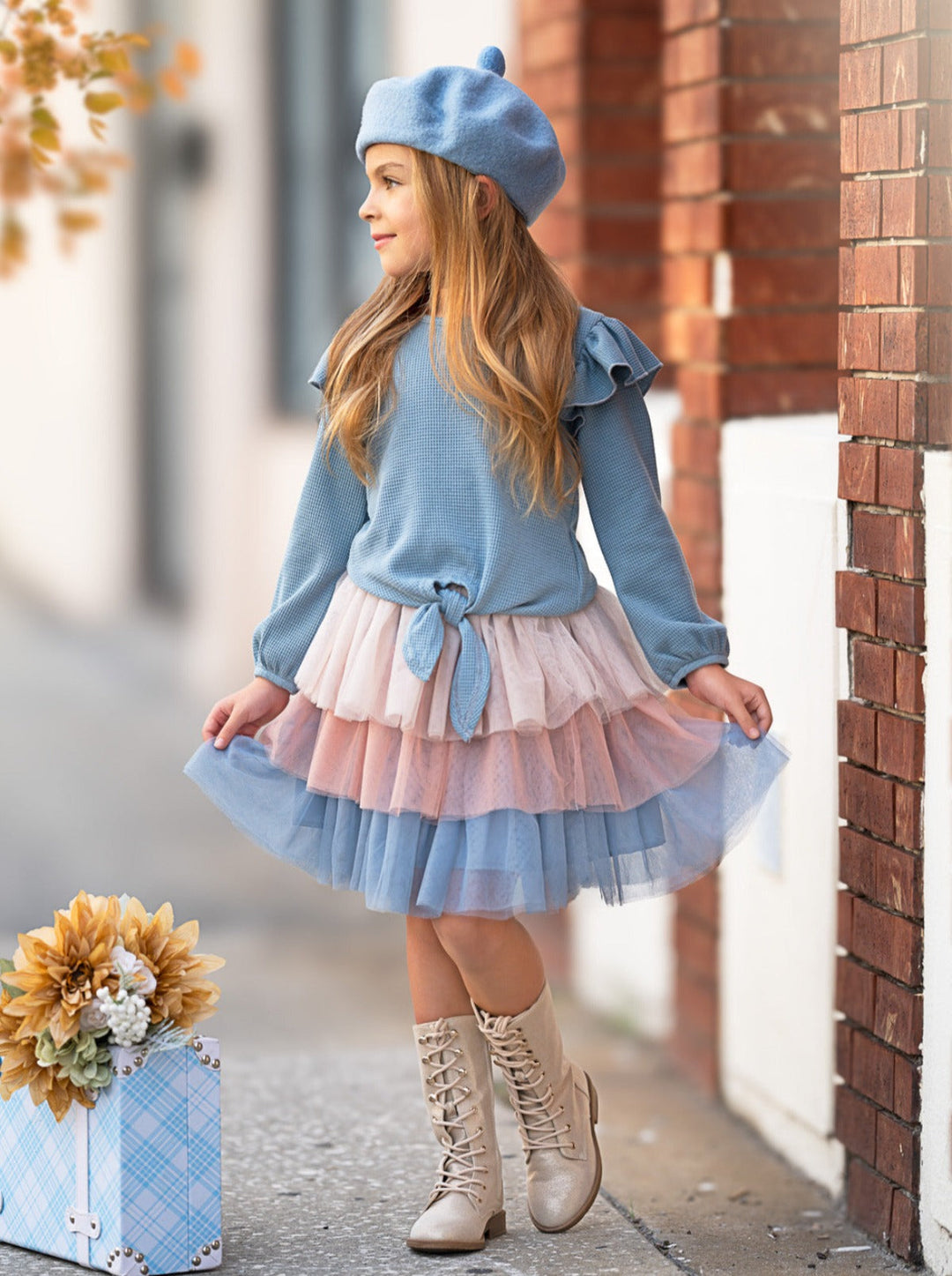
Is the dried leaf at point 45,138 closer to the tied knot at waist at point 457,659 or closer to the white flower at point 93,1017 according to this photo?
the tied knot at waist at point 457,659

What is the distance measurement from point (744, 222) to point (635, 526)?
113 cm

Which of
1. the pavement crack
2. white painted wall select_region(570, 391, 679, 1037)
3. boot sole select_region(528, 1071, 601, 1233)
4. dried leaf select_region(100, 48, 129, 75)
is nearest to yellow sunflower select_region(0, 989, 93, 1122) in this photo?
boot sole select_region(528, 1071, 601, 1233)

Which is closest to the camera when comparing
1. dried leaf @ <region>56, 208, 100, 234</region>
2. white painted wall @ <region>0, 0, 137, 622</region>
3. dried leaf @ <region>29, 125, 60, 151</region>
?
dried leaf @ <region>29, 125, 60, 151</region>

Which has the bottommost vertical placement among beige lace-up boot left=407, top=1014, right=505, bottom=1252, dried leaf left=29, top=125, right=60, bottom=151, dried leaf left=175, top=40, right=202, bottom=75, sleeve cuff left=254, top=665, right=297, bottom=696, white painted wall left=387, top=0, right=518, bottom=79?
beige lace-up boot left=407, top=1014, right=505, bottom=1252

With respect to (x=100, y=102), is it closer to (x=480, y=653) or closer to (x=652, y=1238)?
(x=480, y=653)

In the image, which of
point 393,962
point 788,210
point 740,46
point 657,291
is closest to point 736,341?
point 788,210

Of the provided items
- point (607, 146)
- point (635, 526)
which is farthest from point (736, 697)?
point (607, 146)

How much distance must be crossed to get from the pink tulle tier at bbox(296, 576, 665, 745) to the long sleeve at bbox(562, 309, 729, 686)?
58mm

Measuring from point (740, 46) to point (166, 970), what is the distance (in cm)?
195

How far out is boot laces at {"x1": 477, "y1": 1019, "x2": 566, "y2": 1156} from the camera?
7.99 feet

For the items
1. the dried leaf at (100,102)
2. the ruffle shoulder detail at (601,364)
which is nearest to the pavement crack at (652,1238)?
the ruffle shoulder detail at (601,364)

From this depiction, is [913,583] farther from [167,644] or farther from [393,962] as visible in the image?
[167,644]

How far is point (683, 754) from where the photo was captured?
2.43 metres

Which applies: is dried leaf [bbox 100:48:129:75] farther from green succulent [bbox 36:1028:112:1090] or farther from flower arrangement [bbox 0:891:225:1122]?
green succulent [bbox 36:1028:112:1090]
